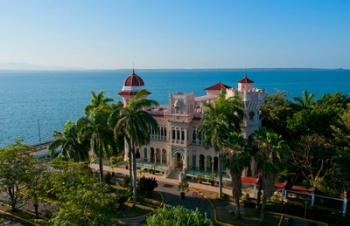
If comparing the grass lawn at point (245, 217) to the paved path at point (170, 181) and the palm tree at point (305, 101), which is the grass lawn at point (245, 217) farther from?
the palm tree at point (305, 101)

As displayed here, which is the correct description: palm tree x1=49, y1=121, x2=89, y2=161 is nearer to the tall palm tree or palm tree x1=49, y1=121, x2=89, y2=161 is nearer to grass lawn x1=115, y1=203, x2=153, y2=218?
grass lawn x1=115, y1=203, x2=153, y2=218

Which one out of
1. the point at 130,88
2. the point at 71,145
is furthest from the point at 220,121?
the point at 130,88

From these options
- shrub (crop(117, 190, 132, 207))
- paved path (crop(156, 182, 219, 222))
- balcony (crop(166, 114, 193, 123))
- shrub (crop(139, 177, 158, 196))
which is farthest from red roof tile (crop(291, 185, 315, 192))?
shrub (crop(117, 190, 132, 207))

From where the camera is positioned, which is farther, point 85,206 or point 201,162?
point 201,162

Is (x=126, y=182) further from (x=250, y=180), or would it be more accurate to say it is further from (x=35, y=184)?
(x=250, y=180)

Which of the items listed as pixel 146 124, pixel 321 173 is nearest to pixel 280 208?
pixel 321 173

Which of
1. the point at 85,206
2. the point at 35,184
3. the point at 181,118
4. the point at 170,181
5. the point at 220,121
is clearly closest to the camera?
the point at 85,206

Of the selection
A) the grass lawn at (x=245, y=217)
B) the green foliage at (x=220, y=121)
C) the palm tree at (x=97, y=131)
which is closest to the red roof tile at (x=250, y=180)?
the grass lawn at (x=245, y=217)
